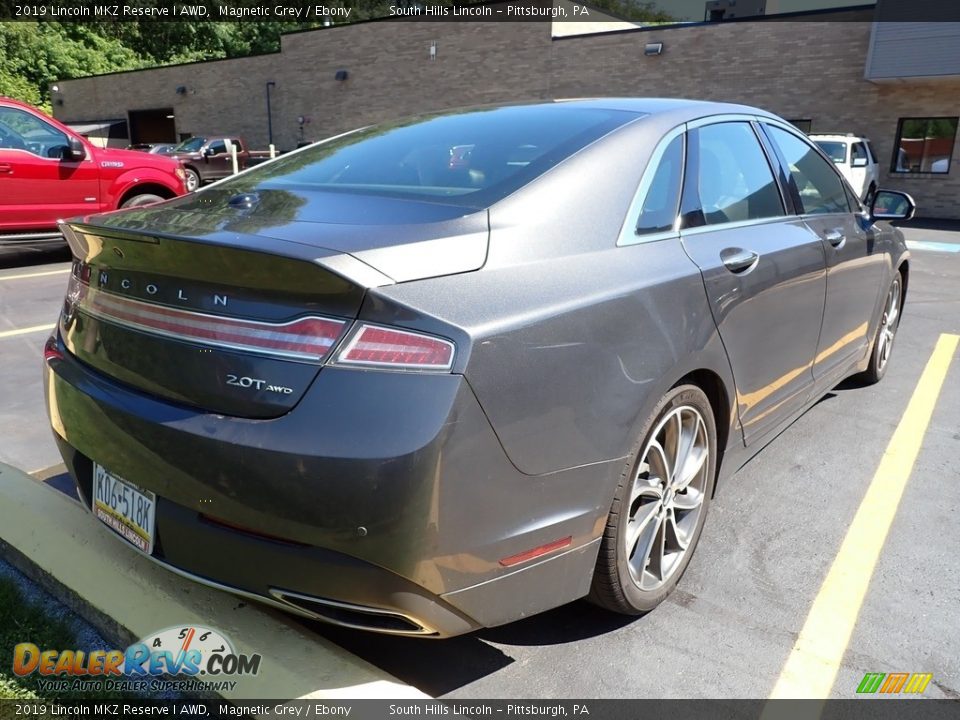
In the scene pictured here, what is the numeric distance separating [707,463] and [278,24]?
51.6 m

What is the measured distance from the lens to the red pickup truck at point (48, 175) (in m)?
8.38

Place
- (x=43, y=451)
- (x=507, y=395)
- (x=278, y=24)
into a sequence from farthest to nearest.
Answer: (x=278, y=24) < (x=43, y=451) < (x=507, y=395)

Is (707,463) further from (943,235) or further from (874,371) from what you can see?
(943,235)

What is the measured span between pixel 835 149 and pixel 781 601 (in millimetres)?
14751

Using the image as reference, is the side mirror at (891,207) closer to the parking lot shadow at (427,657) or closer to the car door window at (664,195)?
the car door window at (664,195)

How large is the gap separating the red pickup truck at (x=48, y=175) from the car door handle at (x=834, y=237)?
26.9 ft

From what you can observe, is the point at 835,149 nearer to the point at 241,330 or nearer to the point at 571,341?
the point at 571,341

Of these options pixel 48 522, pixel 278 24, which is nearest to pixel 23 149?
pixel 48 522

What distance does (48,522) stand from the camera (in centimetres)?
272

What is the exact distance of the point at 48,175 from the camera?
863 centimetres

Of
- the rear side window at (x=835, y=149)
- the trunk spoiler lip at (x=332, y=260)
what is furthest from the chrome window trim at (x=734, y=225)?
the rear side window at (x=835, y=149)

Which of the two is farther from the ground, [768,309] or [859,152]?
[768,309]

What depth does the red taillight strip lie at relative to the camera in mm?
1764

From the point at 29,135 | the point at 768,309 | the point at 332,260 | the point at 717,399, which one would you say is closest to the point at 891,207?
the point at 768,309
